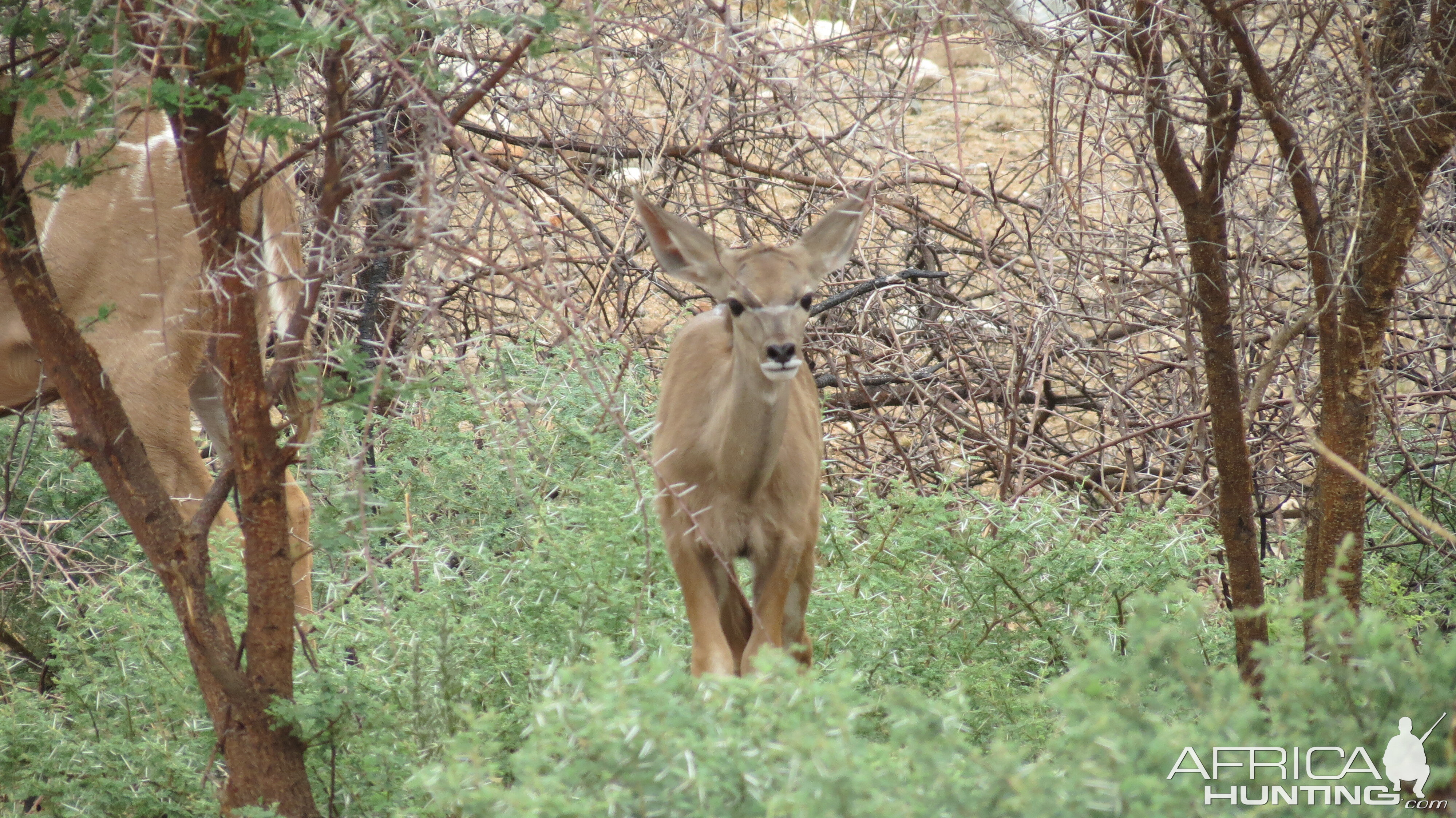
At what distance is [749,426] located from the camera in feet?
13.3

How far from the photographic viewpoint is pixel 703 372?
4484mm

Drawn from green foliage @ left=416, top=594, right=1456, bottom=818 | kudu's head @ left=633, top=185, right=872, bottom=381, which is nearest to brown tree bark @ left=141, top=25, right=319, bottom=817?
green foliage @ left=416, top=594, right=1456, bottom=818

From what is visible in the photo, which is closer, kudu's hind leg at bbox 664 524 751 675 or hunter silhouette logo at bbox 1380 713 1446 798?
hunter silhouette logo at bbox 1380 713 1446 798

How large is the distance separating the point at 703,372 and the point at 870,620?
104 centimetres

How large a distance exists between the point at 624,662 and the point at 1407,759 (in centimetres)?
176

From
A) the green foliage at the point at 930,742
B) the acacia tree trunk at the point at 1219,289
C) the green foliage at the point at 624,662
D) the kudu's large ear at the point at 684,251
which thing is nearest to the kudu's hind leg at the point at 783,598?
the green foliage at the point at 624,662

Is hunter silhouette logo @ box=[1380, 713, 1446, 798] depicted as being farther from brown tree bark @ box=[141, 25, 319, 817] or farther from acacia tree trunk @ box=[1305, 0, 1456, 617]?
brown tree bark @ box=[141, 25, 319, 817]

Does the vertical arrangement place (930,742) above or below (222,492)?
below

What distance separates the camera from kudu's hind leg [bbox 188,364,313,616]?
5133 millimetres

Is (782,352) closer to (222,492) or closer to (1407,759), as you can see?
(222,492)

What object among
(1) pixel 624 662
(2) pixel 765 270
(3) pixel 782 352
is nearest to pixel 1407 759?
(1) pixel 624 662

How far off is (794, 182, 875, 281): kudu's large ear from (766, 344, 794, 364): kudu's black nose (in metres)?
0.48

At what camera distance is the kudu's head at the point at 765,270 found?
3904mm

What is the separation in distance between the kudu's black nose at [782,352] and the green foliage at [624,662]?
0.62 meters
